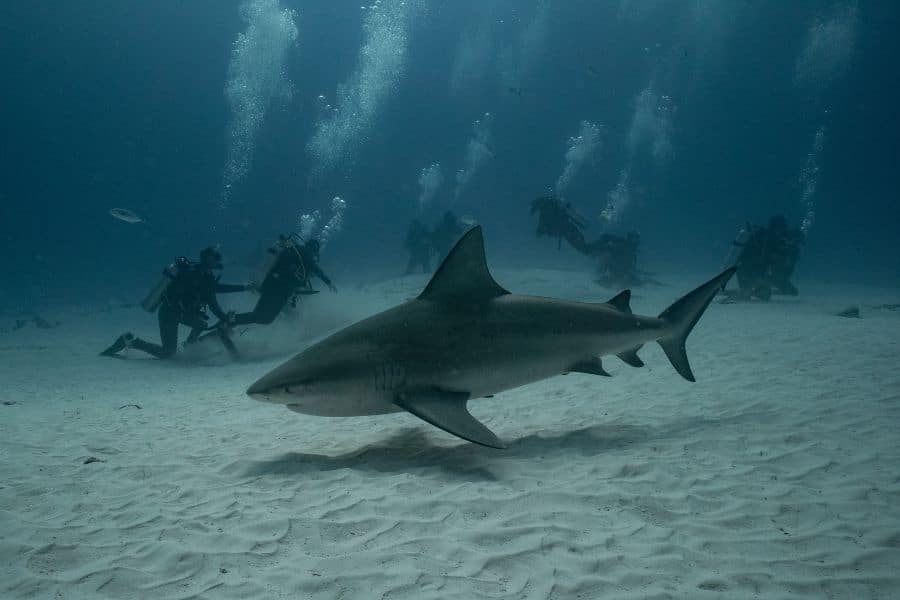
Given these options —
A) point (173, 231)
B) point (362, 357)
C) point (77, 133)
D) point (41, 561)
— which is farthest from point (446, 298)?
point (77, 133)

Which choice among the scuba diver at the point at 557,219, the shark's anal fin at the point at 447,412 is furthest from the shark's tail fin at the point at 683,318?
the scuba diver at the point at 557,219

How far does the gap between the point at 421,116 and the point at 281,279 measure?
512 feet

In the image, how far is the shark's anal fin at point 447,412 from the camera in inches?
154

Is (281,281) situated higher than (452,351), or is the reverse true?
(281,281)

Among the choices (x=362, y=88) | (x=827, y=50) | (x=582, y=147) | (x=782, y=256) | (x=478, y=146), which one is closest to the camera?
(x=782, y=256)

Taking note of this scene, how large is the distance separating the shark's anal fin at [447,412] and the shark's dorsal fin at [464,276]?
36.7 inches

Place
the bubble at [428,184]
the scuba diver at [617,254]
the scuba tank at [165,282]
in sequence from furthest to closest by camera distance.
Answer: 1. the bubble at [428,184]
2. the scuba diver at [617,254]
3. the scuba tank at [165,282]

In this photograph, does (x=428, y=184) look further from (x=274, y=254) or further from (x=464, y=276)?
(x=464, y=276)

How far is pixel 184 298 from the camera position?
12.4 m

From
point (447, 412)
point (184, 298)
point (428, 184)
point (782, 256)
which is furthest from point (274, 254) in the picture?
point (428, 184)

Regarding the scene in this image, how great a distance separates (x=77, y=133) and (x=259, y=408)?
691 feet

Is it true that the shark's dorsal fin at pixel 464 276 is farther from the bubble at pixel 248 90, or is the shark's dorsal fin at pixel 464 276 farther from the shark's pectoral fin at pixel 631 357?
the bubble at pixel 248 90

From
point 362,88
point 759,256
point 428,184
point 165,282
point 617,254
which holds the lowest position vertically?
→ point 165,282

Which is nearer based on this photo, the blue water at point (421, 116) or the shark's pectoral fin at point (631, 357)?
the shark's pectoral fin at point (631, 357)
